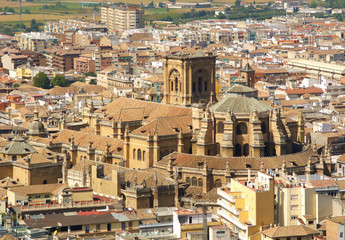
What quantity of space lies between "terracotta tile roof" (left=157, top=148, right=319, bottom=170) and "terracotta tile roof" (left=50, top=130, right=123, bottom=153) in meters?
9.19

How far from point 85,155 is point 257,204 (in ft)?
111

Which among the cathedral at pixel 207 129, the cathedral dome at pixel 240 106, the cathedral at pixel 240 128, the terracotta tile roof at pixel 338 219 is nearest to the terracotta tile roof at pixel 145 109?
the cathedral at pixel 207 129

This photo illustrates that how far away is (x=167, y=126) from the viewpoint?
119m

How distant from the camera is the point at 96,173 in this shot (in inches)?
4427

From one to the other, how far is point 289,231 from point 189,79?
145ft

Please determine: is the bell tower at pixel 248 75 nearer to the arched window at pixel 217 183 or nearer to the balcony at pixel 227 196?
the arched window at pixel 217 183

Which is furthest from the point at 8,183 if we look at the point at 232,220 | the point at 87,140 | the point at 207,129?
the point at 232,220

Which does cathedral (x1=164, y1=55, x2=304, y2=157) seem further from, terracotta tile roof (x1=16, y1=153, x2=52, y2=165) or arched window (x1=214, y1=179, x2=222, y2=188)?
terracotta tile roof (x1=16, y1=153, x2=52, y2=165)

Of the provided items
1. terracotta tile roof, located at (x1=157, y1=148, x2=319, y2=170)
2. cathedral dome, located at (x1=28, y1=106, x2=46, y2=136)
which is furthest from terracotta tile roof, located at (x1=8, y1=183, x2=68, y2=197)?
cathedral dome, located at (x1=28, y1=106, x2=46, y2=136)

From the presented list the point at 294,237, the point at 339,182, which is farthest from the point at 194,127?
the point at 294,237

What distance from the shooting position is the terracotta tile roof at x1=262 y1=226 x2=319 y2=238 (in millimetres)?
91625

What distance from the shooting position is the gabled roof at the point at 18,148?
124812 mm

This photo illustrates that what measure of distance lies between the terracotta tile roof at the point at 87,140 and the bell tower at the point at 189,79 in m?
11.8

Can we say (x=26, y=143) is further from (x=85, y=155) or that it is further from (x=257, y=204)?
(x=257, y=204)
